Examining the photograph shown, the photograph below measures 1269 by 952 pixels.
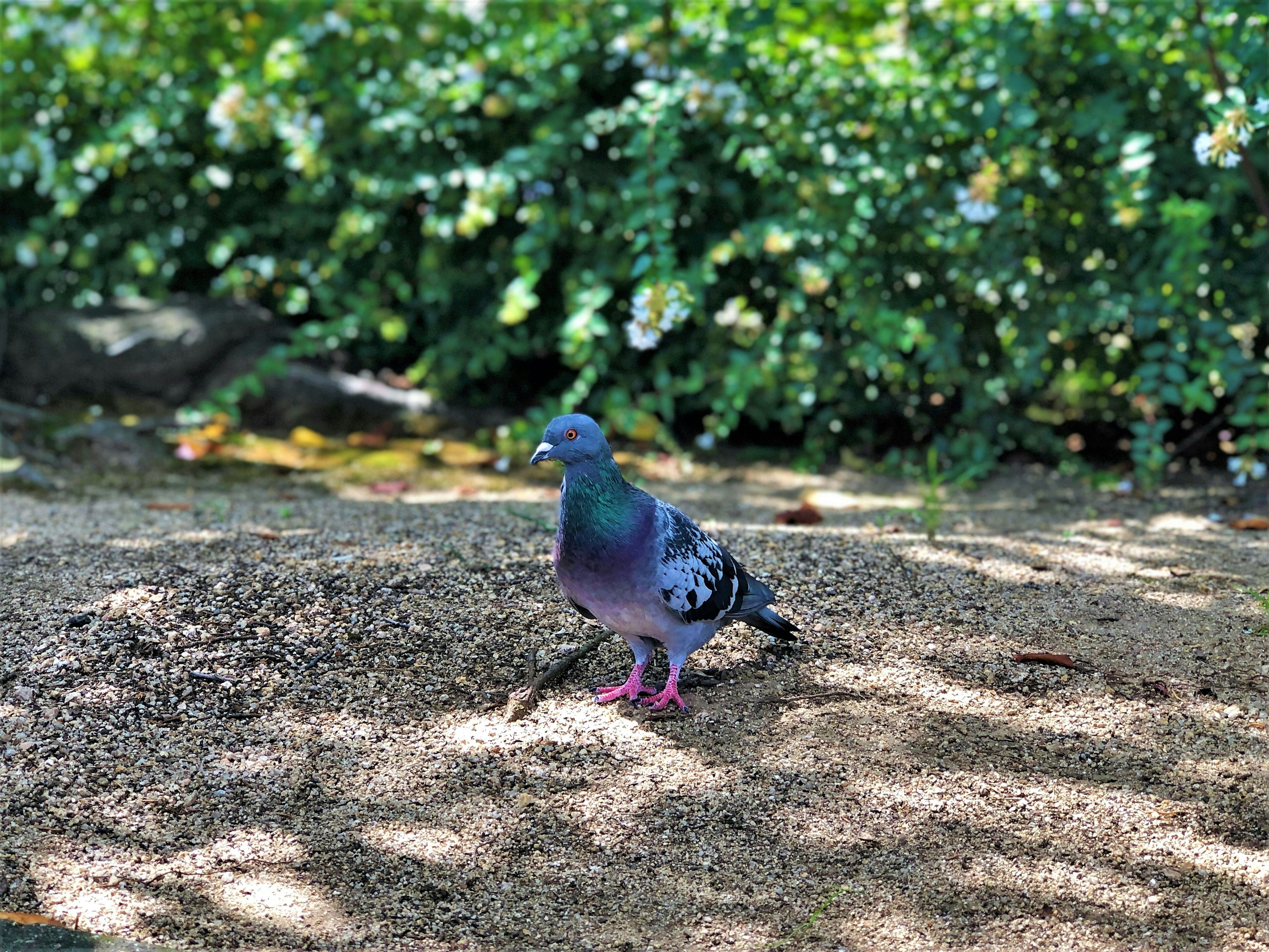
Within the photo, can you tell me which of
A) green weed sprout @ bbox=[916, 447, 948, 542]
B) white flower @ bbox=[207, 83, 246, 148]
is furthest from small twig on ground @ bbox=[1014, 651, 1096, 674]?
white flower @ bbox=[207, 83, 246, 148]

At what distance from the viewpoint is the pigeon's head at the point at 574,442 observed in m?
2.89

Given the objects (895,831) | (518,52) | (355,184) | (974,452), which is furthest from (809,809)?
(355,184)

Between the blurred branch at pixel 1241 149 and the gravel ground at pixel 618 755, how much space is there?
64.3 inches

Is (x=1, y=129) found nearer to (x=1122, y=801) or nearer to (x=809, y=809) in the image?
(x=809, y=809)

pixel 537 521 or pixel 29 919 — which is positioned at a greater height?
pixel 537 521

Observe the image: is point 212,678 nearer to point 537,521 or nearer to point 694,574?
point 694,574

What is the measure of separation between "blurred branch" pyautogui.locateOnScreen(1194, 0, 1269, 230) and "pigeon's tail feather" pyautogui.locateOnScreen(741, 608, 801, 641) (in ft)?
8.28

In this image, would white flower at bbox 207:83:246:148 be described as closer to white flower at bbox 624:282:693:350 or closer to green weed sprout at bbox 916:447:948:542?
white flower at bbox 624:282:693:350

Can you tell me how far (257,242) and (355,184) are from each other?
962 mm

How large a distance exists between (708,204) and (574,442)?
3.08 metres

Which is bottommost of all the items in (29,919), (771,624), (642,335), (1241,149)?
(29,919)

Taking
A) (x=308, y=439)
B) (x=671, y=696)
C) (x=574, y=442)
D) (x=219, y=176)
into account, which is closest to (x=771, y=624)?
(x=671, y=696)

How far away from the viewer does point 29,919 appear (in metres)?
2.31

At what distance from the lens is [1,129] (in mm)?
6059
